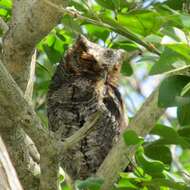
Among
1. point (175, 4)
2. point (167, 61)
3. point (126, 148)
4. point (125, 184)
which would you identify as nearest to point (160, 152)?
point (126, 148)

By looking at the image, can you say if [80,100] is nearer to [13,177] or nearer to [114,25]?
[114,25]

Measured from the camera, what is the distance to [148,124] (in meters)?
2.01

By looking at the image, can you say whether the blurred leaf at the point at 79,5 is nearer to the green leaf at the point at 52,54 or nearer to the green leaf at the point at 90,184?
the green leaf at the point at 52,54

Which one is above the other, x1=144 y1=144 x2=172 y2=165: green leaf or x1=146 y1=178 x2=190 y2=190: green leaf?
x1=146 y1=178 x2=190 y2=190: green leaf

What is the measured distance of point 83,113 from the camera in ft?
7.98

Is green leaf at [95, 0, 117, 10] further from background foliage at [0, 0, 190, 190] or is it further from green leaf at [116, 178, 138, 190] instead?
green leaf at [116, 178, 138, 190]

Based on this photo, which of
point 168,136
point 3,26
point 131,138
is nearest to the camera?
point 131,138

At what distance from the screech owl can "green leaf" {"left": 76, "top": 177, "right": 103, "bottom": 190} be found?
2.48 ft

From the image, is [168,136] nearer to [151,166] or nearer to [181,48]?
[151,166]

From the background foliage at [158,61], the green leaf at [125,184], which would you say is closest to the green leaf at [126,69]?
the background foliage at [158,61]

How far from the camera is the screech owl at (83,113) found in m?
2.42

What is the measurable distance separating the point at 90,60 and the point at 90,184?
1.07m

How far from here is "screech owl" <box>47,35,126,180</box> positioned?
7.95 feet

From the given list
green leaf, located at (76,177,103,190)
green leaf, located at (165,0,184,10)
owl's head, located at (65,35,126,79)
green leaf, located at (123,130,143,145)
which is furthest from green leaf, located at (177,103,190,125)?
owl's head, located at (65,35,126,79)
